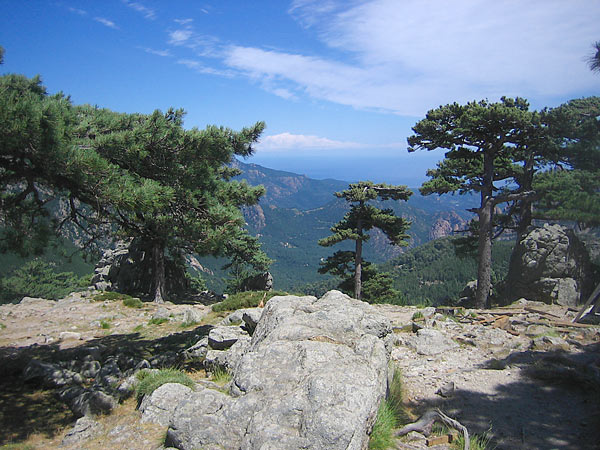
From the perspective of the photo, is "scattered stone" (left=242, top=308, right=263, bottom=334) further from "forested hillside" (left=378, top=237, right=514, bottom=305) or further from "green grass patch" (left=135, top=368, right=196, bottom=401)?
"forested hillside" (left=378, top=237, right=514, bottom=305)

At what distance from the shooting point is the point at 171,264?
22453 mm

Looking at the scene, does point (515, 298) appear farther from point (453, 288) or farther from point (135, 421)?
point (453, 288)

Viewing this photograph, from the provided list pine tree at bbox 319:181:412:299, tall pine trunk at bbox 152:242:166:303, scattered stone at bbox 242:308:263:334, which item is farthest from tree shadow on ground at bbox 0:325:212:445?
pine tree at bbox 319:181:412:299

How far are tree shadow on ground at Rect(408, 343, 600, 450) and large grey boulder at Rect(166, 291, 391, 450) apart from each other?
91.8 inches

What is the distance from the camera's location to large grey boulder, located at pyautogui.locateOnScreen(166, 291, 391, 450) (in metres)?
3.44

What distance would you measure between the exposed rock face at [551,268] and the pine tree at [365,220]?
6947 millimetres

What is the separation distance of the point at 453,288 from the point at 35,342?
3678 inches

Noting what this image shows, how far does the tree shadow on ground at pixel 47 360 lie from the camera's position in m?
5.29

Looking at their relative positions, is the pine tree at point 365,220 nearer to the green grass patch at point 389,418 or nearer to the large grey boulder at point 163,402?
the green grass patch at point 389,418

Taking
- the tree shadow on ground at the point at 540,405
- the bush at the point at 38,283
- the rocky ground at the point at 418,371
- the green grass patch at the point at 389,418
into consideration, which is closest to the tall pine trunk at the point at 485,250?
the rocky ground at the point at 418,371

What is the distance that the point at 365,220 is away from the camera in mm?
24000

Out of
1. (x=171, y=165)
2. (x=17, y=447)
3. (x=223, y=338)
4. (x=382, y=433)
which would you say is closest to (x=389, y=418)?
(x=382, y=433)

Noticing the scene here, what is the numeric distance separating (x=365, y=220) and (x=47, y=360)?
754 inches

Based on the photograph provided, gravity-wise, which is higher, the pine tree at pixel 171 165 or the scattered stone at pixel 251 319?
the pine tree at pixel 171 165
